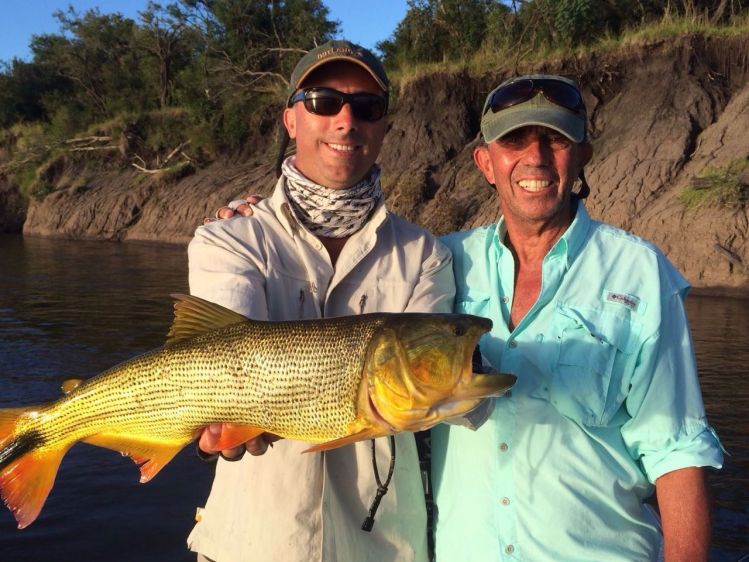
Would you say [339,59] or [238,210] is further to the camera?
[238,210]

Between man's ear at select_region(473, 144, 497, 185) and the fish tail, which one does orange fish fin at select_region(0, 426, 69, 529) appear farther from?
man's ear at select_region(473, 144, 497, 185)

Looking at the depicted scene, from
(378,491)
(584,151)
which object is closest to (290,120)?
(584,151)

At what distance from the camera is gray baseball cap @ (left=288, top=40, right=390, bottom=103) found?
10.4 ft

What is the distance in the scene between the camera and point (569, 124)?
310 centimetres

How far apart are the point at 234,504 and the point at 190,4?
37059 mm

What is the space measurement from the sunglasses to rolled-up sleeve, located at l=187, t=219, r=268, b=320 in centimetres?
63

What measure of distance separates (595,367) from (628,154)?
1654cm

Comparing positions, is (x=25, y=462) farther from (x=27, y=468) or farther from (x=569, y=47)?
(x=569, y=47)

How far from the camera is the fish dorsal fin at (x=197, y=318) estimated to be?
2.87 meters

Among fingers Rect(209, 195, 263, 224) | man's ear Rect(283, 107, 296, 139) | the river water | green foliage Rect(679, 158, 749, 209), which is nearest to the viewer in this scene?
fingers Rect(209, 195, 263, 224)

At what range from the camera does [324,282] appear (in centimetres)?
311


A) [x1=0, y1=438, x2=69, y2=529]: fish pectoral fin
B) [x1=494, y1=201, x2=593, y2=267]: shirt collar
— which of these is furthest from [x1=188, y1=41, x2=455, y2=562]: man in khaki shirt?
[x1=0, y1=438, x2=69, y2=529]: fish pectoral fin

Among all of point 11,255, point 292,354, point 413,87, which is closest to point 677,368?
point 292,354

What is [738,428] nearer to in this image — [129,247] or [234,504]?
[234,504]
